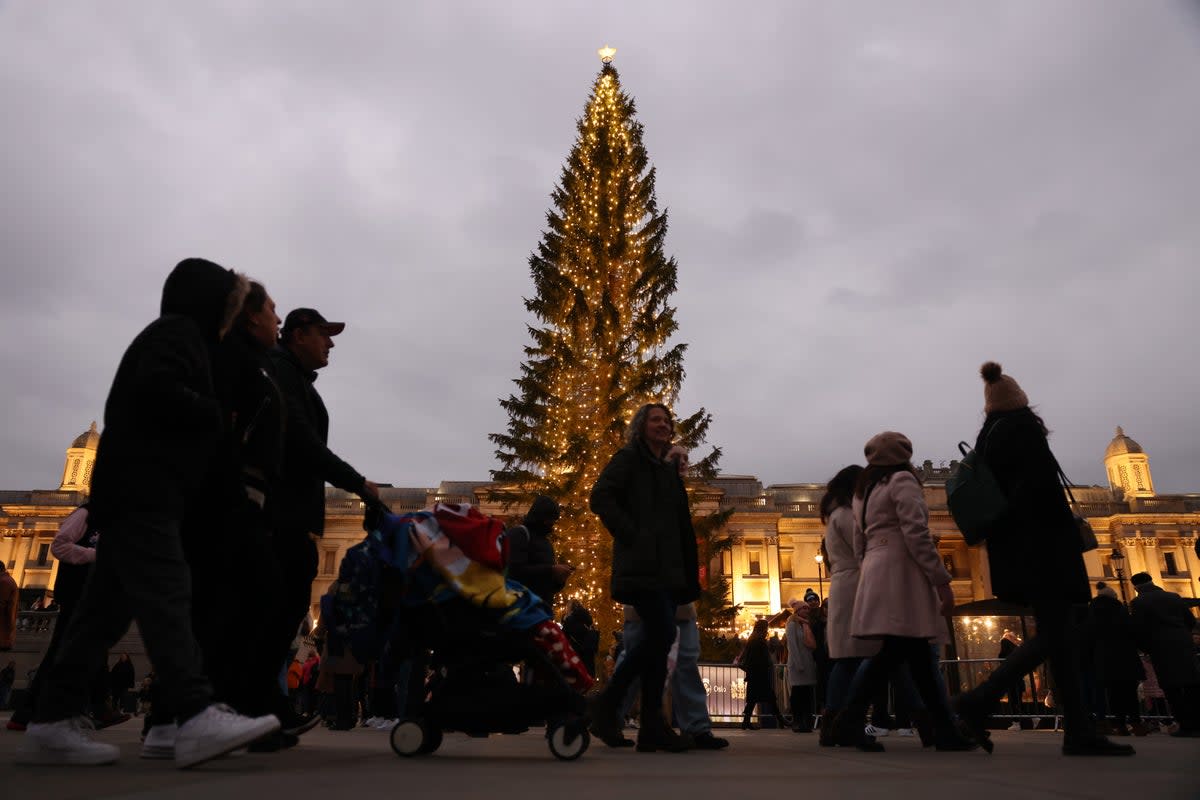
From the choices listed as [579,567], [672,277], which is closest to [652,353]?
[672,277]

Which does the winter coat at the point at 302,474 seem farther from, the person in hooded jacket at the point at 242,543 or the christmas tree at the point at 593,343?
the christmas tree at the point at 593,343

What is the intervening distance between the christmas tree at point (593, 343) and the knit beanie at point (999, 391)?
47.1 ft

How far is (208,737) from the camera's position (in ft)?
10.2

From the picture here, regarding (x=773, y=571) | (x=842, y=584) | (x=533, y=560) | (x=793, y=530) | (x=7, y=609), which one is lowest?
(x=7, y=609)

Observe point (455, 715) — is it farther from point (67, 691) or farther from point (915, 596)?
point (915, 596)

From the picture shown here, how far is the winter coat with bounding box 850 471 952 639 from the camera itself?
5328 mm

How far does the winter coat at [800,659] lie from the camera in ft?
36.8

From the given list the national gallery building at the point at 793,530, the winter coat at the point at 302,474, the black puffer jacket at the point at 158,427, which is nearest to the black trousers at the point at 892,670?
the winter coat at the point at 302,474

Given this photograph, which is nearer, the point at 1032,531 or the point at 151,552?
the point at 151,552

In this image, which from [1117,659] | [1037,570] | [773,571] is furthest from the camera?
[773,571]

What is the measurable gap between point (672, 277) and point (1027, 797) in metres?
22.0

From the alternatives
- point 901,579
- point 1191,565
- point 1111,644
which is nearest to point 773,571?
point 1191,565

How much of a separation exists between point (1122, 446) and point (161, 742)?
301ft

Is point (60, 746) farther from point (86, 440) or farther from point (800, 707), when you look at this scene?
point (86, 440)
